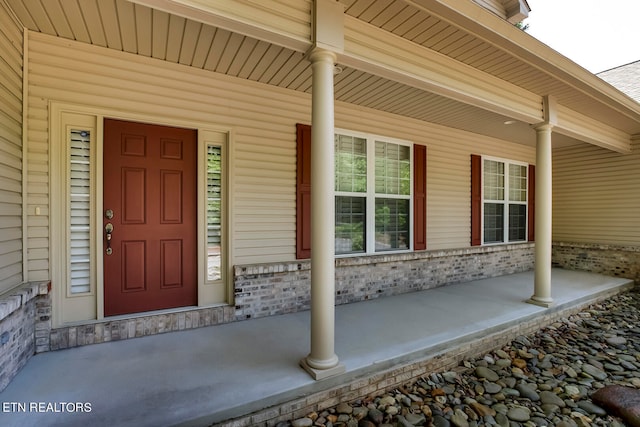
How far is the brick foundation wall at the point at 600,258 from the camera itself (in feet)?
20.1

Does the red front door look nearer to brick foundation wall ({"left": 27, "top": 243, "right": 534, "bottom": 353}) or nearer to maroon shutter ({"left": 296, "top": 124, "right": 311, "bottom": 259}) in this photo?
brick foundation wall ({"left": 27, "top": 243, "right": 534, "bottom": 353})

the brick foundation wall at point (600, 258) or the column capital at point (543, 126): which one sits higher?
the column capital at point (543, 126)

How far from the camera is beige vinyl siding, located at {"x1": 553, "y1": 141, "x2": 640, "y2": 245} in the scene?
6191mm

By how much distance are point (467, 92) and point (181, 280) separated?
12.2ft

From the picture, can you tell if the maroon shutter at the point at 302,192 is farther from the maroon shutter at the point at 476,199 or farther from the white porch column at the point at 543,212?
the maroon shutter at the point at 476,199

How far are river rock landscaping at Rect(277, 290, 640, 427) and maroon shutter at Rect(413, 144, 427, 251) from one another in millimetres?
1938

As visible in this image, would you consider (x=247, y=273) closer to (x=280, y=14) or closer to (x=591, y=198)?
(x=280, y=14)

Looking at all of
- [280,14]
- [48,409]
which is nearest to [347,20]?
[280,14]

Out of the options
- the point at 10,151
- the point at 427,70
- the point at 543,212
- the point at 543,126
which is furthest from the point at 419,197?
the point at 10,151

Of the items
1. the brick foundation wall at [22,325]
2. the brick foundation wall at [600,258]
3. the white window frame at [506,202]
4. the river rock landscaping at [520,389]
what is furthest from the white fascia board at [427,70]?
the brick foundation wall at [600,258]

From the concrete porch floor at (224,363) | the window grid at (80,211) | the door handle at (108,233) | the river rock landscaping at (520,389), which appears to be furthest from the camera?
the door handle at (108,233)

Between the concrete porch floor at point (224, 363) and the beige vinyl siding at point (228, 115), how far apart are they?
0.90m

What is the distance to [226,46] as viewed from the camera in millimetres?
2918

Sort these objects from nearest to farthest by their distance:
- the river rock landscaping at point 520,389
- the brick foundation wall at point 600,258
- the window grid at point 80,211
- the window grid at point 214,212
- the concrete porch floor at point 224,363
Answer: the concrete porch floor at point 224,363, the river rock landscaping at point 520,389, the window grid at point 80,211, the window grid at point 214,212, the brick foundation wall at point 600,258
